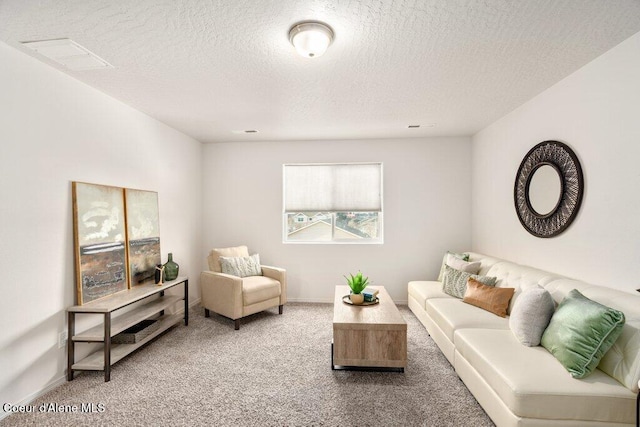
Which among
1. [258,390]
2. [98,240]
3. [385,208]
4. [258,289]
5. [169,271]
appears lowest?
[258,390]

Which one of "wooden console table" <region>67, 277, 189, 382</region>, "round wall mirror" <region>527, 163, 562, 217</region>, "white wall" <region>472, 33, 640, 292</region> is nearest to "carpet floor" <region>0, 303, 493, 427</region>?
"wooden console table" <region>67, 277, 189, 382</region>

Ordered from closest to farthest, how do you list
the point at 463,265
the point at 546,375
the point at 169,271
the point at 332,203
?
1. the point at 546,375
2. the point at 169,271
3. the point at 463,265
4. the point at 332,203

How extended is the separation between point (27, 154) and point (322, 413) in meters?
2.85

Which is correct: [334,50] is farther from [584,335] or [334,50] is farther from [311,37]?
[584,335]

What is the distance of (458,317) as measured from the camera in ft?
8.65

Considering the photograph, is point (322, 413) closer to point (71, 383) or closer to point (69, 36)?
point (71, 383)

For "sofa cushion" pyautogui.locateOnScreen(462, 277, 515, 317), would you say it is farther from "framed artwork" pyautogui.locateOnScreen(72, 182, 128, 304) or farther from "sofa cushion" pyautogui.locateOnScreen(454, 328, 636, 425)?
"framed artwork" pyautogui.locateOnScreen(72, 182, 128, 304)

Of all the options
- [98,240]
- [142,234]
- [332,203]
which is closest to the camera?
[98,240]

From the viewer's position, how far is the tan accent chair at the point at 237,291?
11.6ft

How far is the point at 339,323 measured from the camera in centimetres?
248

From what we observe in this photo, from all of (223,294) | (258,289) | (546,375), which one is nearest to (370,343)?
(546,375)

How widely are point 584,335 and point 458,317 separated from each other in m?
0.99

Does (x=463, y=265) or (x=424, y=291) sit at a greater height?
(x=463, y=265)

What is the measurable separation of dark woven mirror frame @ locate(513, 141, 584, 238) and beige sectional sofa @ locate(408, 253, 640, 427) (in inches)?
20.2
